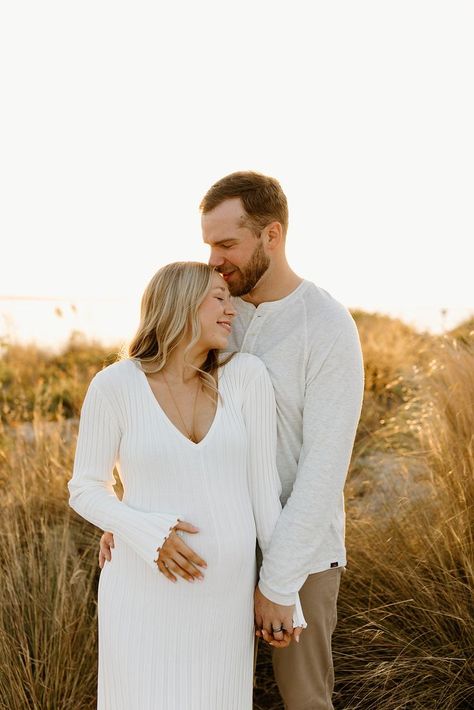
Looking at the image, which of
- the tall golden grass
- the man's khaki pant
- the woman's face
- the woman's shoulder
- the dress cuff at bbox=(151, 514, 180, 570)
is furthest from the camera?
the tall golden grass

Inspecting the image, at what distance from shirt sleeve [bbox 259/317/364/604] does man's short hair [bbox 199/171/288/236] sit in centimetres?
55

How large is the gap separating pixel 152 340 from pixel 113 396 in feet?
0.88

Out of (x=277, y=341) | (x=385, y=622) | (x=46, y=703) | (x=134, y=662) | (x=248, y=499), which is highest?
(x=277, y=341)

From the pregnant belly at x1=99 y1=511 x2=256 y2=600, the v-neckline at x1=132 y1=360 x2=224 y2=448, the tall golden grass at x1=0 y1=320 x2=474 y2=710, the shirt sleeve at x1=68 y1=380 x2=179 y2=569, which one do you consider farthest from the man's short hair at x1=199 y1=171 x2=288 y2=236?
the tall golden grass at x1=0 y1=320 x2=474 y2=710

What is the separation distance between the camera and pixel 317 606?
272cm

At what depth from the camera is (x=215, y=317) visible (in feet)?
8.43

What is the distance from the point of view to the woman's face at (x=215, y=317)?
101 inches

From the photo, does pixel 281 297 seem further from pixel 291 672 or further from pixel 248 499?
pixel 291 672

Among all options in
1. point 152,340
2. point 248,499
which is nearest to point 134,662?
point 248,499

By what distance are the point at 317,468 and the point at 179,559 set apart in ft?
1.73

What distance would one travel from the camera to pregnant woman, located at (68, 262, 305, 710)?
2404 mm

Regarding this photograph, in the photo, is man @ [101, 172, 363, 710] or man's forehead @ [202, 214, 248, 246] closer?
man @ [101, 172, 363, 710]

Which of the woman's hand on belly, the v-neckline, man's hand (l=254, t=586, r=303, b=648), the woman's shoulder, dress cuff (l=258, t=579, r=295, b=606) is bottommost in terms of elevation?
man's hand (l=254, t=586, r=303, b=648)

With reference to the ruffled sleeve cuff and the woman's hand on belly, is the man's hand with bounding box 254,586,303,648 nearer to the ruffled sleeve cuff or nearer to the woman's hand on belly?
the woman's hand on belly
